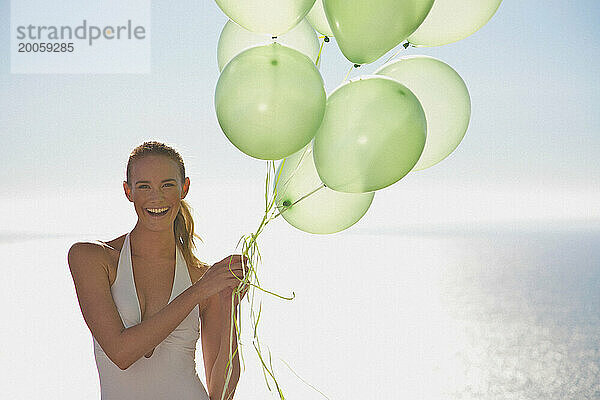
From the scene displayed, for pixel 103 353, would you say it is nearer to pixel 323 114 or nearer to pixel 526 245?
pixel 323 114

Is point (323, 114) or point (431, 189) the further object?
point (431, 189)

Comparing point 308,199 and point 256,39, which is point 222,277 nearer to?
point 308,199

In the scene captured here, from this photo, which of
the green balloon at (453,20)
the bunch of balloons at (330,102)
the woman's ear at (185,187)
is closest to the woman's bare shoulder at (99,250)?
the woman's ear at (185,187)

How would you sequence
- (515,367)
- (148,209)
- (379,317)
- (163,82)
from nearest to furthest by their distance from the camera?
(148,209) < (515,367) < (379,317) < (163,82)

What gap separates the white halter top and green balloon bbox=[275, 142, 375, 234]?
346 millimetres

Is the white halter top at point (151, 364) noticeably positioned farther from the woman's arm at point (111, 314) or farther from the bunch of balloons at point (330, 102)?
the bunch of balloons at point (330, 102)

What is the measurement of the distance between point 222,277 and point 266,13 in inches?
20.3

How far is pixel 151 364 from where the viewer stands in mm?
1542

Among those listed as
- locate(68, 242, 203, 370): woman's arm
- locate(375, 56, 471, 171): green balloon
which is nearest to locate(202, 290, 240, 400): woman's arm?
locate(68, 242, 203, 370): woman's arm

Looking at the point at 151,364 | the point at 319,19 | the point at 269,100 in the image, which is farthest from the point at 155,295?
the point at 319,19

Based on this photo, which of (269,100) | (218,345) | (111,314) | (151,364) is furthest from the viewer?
(218,345)

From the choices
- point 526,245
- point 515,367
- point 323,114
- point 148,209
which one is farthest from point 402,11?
point 526,245

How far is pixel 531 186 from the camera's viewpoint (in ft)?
207

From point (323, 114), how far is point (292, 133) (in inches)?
3.0
